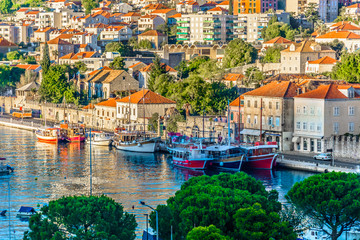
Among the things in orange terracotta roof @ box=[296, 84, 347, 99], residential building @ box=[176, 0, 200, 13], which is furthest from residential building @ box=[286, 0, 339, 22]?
orange terracotta roof @ box=[296, 84, 347, 99]

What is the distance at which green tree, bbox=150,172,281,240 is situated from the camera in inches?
1564

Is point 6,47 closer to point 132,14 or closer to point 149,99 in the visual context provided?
point 132,14

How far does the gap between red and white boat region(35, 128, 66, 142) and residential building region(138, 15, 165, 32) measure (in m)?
63.1

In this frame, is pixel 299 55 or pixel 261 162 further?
pixel 299 55

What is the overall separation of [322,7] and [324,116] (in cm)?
8930

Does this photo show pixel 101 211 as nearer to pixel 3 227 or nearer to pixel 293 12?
pixel 3 227

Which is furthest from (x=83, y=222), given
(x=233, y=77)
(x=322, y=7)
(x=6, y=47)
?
(x=322, y=7)

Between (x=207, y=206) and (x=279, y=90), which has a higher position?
(x=279, y=90)

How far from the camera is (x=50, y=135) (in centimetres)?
8750

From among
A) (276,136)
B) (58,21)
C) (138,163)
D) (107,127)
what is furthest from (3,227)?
(58,21)

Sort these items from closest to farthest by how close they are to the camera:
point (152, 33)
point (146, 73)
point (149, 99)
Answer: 1. point (149, 99)
2. point (146, 73)
3. point (152, 33)

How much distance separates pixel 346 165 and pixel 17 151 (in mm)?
29148

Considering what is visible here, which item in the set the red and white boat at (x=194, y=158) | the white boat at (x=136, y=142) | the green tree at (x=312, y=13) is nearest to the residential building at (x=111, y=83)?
the white boat at (x=136, y=142)

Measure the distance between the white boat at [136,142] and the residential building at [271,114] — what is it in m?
7.99
